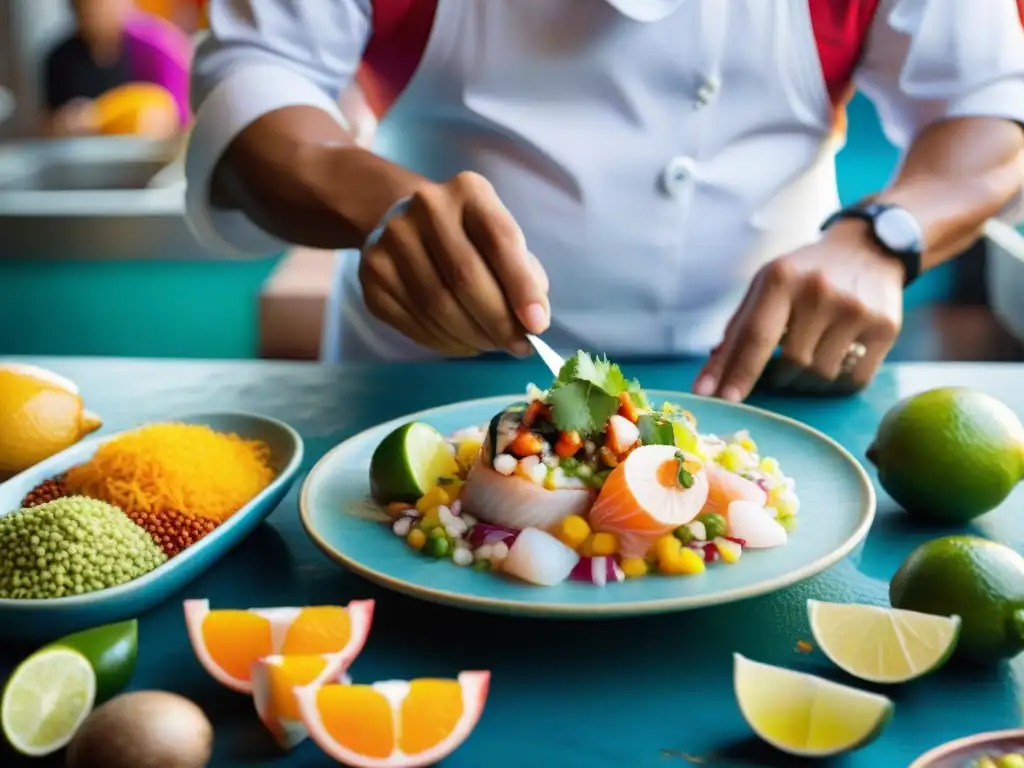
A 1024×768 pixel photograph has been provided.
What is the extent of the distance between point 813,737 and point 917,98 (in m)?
1.39

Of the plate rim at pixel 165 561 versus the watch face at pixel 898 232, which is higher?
the watch face at pixel 898 232

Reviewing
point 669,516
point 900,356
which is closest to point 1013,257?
point 900,356

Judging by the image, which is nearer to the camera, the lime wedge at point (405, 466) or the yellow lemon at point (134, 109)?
the lime wedge at point (405, 466)

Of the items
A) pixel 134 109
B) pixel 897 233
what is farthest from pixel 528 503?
pixel 134 109

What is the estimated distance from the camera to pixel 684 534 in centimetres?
104

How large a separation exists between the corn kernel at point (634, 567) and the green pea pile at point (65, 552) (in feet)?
1.47

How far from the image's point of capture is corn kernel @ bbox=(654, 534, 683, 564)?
1010 millimetres

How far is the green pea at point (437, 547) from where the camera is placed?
1046 mm

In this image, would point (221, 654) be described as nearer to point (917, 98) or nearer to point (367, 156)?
point (367, 156)

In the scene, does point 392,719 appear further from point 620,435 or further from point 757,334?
point 757,334

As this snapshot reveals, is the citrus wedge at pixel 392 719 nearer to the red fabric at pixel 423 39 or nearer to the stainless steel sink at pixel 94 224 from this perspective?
the red fabric at pixel 423 39

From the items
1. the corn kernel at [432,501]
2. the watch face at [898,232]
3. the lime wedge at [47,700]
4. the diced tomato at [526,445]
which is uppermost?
the watch face at [898,232]

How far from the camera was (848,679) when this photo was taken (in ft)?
3.08

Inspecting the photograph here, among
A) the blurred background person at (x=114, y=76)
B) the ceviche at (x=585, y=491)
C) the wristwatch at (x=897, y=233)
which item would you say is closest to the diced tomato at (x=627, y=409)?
the ceviche at (x=585, y=491)
